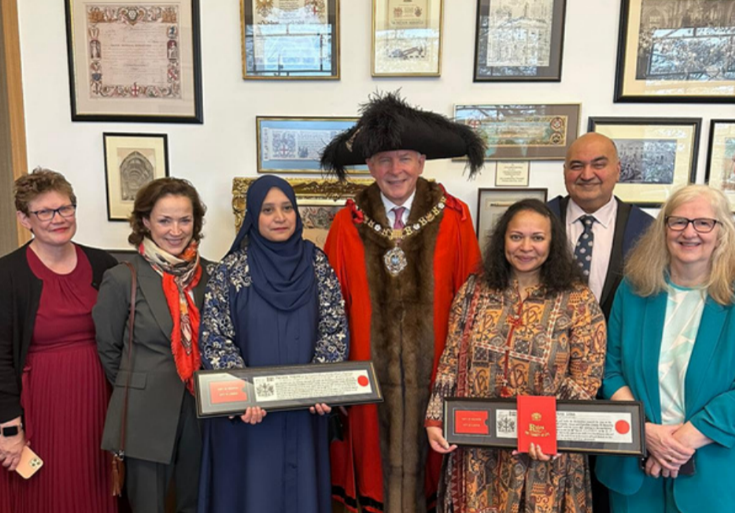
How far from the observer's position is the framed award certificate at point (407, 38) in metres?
2.39

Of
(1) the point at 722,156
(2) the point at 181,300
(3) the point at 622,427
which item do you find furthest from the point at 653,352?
(2) the point at 181,300

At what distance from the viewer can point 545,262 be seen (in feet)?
5.67

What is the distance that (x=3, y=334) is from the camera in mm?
1830

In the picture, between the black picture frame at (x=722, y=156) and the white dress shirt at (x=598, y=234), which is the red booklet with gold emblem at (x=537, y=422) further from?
the black picture frame at (x=722, y=156)

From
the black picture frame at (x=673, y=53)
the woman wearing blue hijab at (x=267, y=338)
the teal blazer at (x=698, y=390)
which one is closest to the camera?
the teal blazer at (x=698, y=390)

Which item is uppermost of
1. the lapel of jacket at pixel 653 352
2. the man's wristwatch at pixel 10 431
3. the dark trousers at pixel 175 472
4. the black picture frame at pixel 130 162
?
the black picture frame at pixel 130 162

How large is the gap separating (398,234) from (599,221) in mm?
862

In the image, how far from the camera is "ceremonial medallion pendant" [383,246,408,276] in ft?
6.50

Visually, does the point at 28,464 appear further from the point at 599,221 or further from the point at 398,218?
Result: the point at 599,221

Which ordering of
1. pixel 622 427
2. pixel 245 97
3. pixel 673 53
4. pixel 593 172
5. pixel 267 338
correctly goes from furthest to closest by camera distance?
1. pixel 245 97
2. pixel 673 53
3. pixel 593 172
4. pixel 267 338
5. pixel 622 427

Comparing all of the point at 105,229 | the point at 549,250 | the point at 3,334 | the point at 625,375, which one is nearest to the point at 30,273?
the point at 3,334

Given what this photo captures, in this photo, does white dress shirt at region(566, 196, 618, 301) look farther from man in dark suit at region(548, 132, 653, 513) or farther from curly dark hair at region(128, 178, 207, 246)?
curly dark hair at region(128, 178, 207, 246)

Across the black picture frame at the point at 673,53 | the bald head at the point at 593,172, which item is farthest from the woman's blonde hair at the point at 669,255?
the black picture frame at the point at 673,53

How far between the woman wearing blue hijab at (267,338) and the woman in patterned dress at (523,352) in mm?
503
